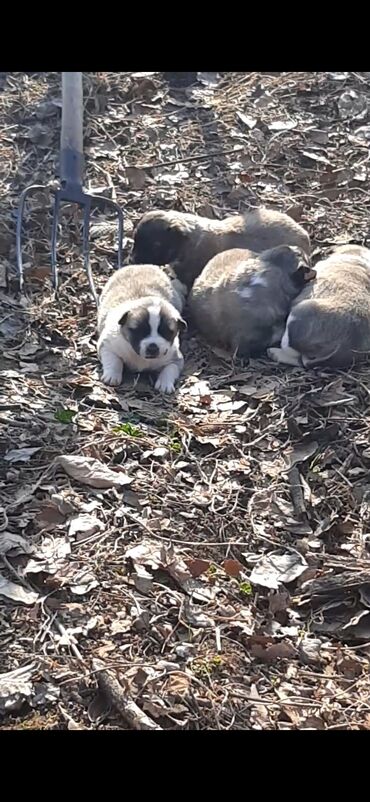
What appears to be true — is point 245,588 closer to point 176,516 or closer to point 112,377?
point 176,516

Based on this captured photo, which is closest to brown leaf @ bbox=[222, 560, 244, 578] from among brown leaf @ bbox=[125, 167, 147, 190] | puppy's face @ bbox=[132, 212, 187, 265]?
puppy's face @ bbox=[132, 212, 187, 265]

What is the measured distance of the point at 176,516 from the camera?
452 centimetres

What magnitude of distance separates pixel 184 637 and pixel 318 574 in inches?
26.5

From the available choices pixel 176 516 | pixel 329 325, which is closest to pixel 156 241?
pixel 329 325

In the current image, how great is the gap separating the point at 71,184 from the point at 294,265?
1706 millimetres

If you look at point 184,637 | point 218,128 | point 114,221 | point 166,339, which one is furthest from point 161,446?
point 218,128

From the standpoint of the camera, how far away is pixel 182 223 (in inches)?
273

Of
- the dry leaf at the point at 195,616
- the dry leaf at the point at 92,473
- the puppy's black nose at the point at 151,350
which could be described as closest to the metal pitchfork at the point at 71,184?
the puppy's black nose at the point at 151,350

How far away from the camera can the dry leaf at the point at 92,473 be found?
15.4 feet

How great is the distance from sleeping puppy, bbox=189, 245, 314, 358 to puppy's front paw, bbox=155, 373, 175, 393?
50 centimetres

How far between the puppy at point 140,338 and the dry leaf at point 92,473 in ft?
3.12
